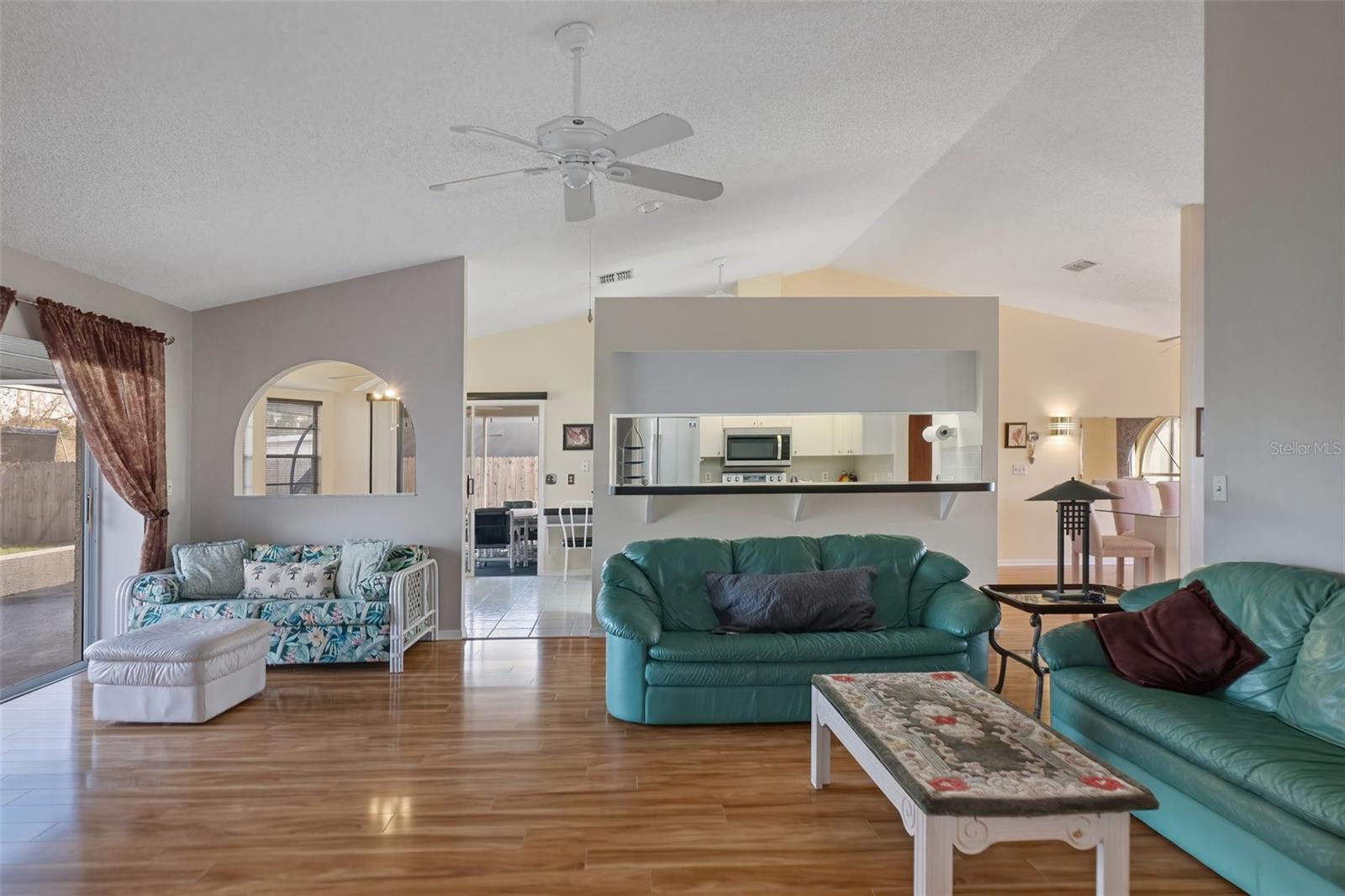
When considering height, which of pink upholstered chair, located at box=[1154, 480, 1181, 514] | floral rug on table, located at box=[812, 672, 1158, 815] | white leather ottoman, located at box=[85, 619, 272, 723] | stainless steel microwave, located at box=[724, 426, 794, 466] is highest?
stainless steel microwave, located at box=[724, 426, 794, 466]

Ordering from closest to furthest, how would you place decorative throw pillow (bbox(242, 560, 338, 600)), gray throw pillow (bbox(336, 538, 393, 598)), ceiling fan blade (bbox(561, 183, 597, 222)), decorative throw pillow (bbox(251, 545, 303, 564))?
ceiling fan blade (bbox(561, 183, 597, 222)) → decorative throw pillow (bbox(242, 560, 338, 600)) → gray throw pillow (bbox(336, 538, 393, 598)) → decorative throw pillow (bbox(251, 545, 303, 564))

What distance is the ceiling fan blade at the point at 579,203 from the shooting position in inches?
127

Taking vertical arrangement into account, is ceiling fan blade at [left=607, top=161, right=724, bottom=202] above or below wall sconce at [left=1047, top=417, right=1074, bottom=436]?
above

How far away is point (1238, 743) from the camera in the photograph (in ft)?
7.30

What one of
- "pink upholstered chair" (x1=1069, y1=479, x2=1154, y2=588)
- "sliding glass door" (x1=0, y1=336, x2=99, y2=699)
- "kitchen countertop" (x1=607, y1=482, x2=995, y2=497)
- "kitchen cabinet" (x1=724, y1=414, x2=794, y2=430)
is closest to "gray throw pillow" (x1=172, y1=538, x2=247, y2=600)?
"sliding glass door" (x1=0, y1=336, x2=99, y2=699)

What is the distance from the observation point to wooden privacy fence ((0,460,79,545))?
4137mm

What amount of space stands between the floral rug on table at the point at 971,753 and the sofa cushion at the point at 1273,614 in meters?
0.88

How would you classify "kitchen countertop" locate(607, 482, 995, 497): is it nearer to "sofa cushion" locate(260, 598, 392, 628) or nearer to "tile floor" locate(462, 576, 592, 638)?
"tile floor" locate(462, 576, 592, 638)

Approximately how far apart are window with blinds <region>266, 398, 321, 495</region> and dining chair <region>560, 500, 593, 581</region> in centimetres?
281

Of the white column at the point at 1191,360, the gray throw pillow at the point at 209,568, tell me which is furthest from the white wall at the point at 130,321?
the white column at the point at 1191,360

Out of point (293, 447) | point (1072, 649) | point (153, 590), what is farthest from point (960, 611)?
point (293, 447)

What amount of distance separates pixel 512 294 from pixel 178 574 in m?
3.62

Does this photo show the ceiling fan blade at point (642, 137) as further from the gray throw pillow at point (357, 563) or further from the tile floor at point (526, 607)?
the tile floor at point (526, 607)

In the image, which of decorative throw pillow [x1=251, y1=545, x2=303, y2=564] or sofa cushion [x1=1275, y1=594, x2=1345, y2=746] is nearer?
sofa cushion [x1=1275, y1=594, x2=1345, y2=746]
